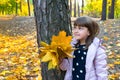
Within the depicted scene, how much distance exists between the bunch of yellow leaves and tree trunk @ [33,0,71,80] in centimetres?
44

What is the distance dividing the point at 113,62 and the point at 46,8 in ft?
10.3

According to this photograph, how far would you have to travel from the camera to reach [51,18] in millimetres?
3482

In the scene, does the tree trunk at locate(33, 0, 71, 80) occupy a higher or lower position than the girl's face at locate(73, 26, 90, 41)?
higher

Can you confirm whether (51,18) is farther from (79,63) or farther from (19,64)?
(19,64)

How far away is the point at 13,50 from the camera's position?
28.1 feet

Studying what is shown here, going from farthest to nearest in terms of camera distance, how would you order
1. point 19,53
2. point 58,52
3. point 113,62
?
1. point 19,53
2. point 113,62
3. point 58,52

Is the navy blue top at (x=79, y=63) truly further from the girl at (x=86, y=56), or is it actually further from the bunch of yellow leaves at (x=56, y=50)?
the bunch of yellow leaves at (x=56, y=50)

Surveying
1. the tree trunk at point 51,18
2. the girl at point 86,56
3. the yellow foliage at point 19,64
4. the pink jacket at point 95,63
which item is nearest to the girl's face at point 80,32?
the girl at point 86,56

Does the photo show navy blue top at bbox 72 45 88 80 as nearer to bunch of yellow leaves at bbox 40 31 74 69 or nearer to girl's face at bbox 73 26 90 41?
girl's face at bbox 73 26 90 41

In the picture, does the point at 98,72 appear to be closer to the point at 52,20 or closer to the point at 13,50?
the point at 52,20

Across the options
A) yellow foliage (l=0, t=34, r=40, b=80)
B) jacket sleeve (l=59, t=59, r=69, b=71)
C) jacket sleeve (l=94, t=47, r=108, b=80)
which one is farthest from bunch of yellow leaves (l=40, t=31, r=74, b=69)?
yellow foliage (l=0, t=34, r=40, b=80)

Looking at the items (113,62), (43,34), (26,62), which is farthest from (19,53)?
(43,34)

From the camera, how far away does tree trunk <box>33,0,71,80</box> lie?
346 centimetres

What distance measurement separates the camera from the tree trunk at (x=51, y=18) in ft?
11.4
